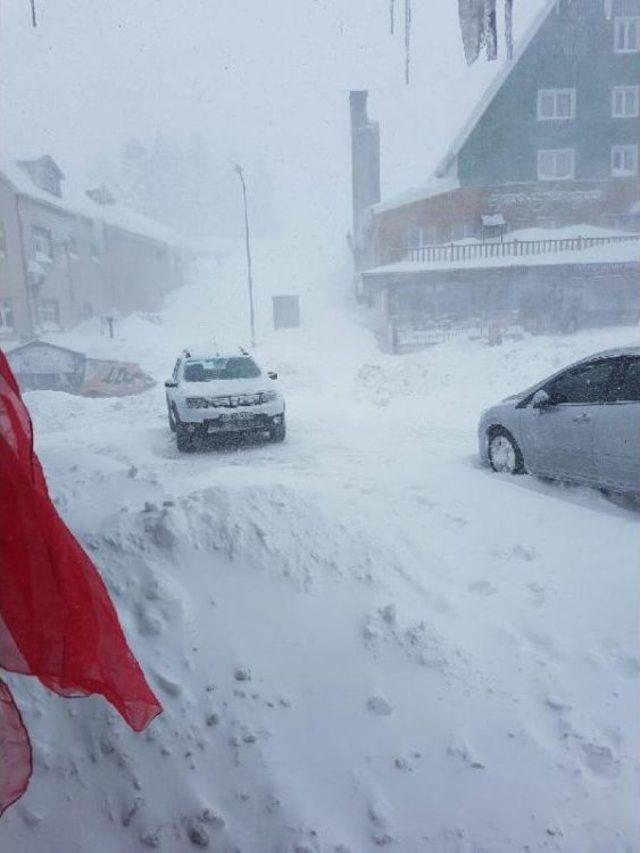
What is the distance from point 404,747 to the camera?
106 inches

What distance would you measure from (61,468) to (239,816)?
12.7ft

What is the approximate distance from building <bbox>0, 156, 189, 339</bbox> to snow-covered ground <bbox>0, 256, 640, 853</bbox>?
17.2 m

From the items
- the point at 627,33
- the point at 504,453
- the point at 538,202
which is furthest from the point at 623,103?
the point at 504,453

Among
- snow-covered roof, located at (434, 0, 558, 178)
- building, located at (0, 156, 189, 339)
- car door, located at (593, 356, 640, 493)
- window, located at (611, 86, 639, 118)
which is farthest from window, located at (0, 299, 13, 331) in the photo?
window, located at (611, 86, 639, 118)

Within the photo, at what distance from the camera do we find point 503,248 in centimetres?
1808

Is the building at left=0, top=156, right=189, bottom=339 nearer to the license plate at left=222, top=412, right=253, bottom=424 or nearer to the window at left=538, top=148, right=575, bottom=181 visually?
the license plate at left=222, top=412, right=253, bottom=424

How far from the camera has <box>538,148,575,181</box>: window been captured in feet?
62.5

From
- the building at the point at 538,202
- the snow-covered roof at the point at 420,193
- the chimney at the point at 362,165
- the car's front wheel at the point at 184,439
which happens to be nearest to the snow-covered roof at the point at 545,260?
the building at the point at 538,202

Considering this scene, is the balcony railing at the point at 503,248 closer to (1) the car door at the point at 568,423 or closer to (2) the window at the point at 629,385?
(1) the car door at the point at 568,423

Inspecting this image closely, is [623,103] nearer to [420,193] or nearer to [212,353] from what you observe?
[420,193]

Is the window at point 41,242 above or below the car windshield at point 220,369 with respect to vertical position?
above

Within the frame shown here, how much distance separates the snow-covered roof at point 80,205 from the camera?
20641 mm

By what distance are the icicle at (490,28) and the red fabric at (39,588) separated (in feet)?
15.7

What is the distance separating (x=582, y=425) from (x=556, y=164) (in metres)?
17.4
